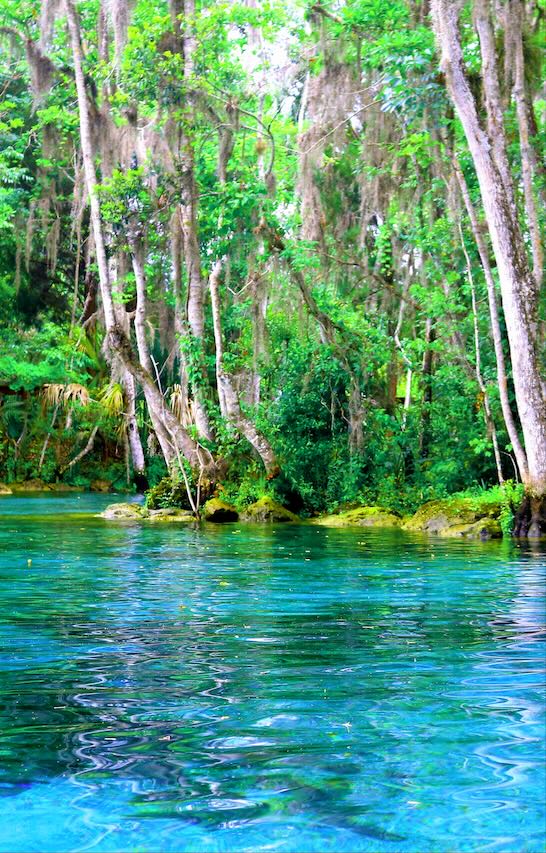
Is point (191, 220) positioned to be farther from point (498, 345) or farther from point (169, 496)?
point (498, 345)

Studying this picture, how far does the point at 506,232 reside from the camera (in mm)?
16453

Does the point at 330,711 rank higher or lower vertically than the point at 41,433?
lower

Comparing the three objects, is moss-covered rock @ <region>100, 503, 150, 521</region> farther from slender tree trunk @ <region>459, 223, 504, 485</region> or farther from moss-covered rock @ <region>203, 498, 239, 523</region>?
slender tree trunk @ <region>459, 223, 504, 485</region>

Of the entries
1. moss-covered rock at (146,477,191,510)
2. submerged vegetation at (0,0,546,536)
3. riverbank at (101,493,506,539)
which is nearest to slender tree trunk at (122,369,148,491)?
submerged vegetation at (0,0,546,536)

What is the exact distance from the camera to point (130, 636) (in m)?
7.59

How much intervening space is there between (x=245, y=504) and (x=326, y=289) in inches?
181

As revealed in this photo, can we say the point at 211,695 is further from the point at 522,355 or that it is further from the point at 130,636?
the point at 522,355

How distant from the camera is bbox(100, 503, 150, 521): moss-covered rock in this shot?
2281 centimetres

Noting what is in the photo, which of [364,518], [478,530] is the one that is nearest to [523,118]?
[478,530]

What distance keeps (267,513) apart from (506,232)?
7.85m

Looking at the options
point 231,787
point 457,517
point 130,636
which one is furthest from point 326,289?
point 231,787

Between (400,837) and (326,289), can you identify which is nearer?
(400,837)

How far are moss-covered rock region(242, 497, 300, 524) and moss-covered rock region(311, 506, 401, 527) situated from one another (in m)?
0.71

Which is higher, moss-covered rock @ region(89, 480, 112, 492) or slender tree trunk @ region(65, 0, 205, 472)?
slender tree trunk @ region(65, 0, 205, 472)
